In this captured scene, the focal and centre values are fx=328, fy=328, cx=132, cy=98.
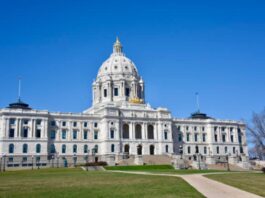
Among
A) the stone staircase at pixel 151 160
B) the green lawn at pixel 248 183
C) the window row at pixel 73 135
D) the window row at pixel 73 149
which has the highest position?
the window row at pixel 73 135

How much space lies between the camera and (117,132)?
106500 mm

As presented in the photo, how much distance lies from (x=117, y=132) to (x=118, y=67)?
119ft

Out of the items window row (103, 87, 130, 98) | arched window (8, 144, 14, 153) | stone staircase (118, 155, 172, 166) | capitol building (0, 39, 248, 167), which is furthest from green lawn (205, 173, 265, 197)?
window row (103, 87, 130, 98)

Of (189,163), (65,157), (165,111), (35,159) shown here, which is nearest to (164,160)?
(189,163)

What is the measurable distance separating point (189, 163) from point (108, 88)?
2007 inches

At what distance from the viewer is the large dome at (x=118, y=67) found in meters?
133

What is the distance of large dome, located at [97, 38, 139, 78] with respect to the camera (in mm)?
132625

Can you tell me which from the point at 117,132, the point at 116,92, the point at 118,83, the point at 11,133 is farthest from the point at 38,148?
the point at 118,83

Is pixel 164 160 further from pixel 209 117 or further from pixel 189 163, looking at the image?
pixel 209 117

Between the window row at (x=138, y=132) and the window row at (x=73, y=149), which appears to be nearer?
the window row at (x=73, y=149)

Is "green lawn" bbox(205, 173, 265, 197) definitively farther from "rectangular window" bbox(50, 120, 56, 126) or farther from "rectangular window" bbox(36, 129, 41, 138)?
"rectangular window" bbox(50, 120, 56, 126)

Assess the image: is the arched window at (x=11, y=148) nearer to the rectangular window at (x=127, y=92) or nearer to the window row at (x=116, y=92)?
the window row at (x=116, y=92)

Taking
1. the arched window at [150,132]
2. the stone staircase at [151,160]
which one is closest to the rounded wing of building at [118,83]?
the arched window at [150,132]

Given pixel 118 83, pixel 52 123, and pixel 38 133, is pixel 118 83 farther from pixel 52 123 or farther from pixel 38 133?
pixel 38 133
